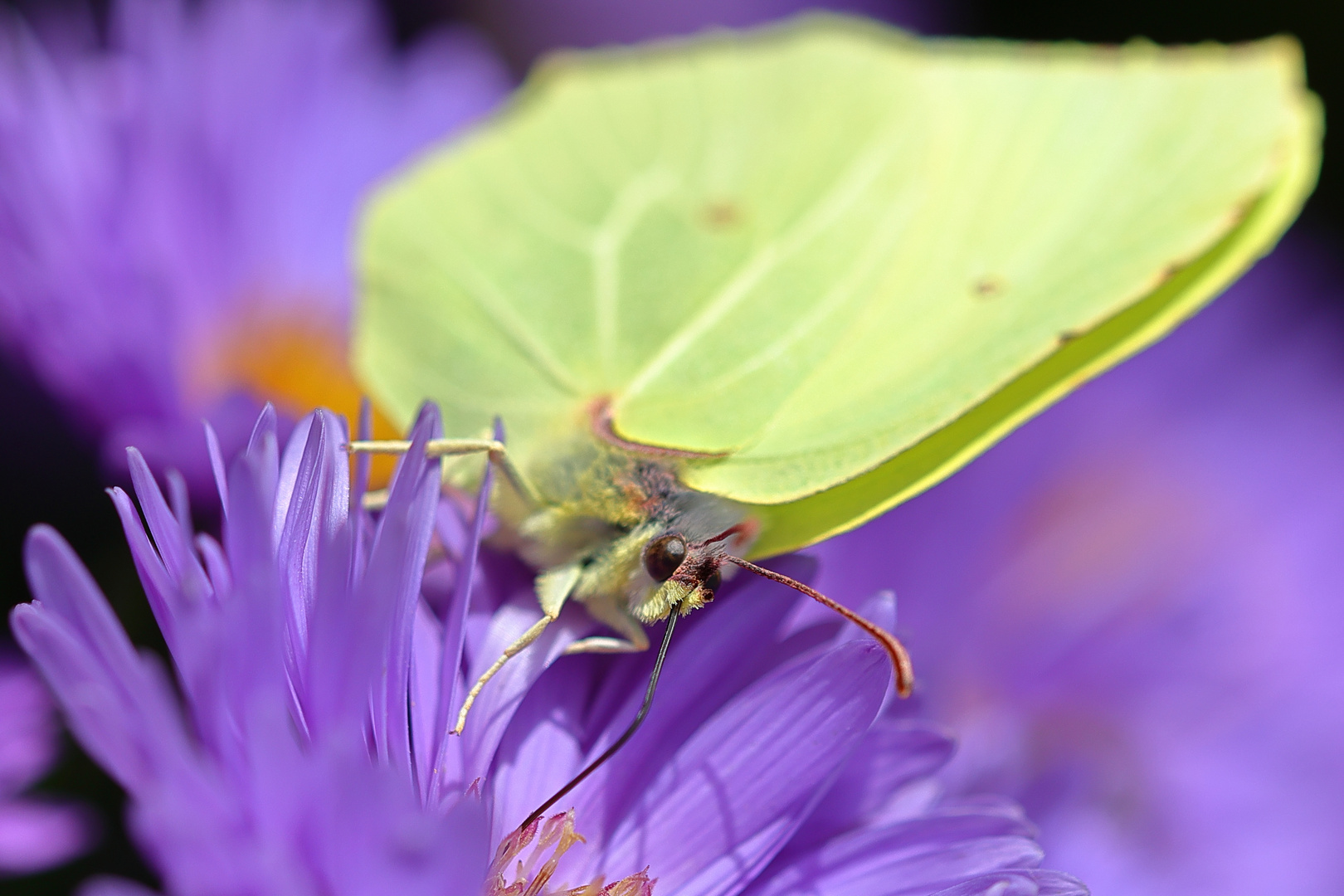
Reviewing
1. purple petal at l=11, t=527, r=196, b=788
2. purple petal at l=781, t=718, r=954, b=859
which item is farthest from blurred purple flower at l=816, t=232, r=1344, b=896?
purple petal at l=11, t=527, r=196, b=788

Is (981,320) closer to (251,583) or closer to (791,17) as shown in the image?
(251,583)

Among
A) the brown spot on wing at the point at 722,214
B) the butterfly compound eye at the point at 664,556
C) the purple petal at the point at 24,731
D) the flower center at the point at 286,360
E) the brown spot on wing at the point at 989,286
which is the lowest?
the butterfly compound eye at the point at 664,556

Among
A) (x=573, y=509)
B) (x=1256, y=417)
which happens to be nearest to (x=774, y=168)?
(x=573, y=509)


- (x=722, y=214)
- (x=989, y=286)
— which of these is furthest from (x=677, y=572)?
(x=722, y=214)

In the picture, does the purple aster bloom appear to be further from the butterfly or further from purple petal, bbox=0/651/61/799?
purple petal, bbox=0/651/61/799

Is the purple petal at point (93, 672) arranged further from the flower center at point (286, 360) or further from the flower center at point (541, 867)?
the flower center at point (286, 360)

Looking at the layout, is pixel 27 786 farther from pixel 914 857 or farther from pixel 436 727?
pixel 914 857

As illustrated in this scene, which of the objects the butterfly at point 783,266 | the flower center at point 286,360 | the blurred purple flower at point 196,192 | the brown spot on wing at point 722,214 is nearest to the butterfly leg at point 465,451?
the butterfly at point 783,266
